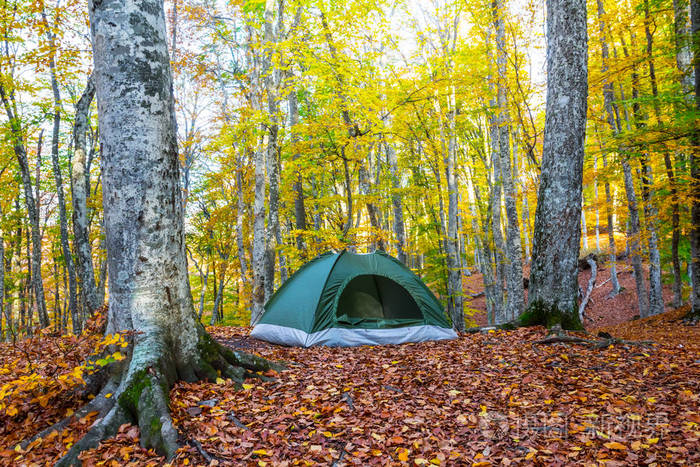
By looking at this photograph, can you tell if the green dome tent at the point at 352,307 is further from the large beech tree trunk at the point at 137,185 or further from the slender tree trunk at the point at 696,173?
the slender tree trunk at the point at 696,173

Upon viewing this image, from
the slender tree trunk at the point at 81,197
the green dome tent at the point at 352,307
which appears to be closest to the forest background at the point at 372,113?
the slender tree trunk at the point at 81,197

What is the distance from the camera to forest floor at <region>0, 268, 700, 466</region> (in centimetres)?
273

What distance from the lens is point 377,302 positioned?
24.7ft

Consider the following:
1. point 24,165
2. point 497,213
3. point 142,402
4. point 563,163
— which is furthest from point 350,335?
point 24,165

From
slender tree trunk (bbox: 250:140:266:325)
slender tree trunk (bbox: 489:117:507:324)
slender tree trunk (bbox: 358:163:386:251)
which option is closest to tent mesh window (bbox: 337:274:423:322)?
slender tree trunk (bbox: 250:140:266:325)

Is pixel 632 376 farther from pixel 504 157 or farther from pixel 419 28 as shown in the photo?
pixel 419 28

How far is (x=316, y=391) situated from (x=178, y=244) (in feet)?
6.70

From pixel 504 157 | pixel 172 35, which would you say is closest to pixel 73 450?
pixel 504 157

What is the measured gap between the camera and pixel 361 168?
1255 centimetres

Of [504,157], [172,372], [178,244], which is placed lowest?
[172,372]

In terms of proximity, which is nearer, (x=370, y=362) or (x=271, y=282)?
(x=370, y=362)

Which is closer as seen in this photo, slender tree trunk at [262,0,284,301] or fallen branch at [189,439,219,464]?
fallen branch at [189,439,219,464]

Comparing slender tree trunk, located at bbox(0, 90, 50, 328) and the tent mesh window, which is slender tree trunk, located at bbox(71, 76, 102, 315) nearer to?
slender tree trunk, located at bbox(0, 90, 50, 328)

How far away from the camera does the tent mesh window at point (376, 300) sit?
7141mm
